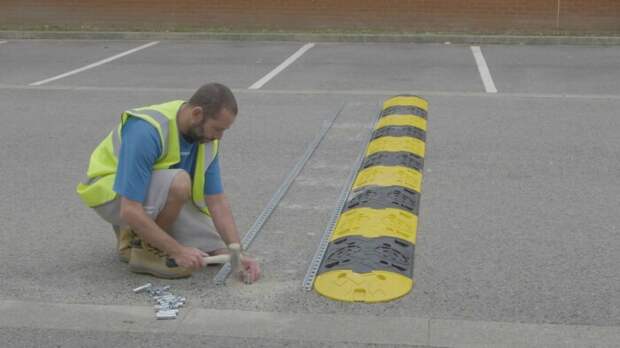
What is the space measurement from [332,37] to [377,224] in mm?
10200

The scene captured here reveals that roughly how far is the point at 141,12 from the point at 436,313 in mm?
13518

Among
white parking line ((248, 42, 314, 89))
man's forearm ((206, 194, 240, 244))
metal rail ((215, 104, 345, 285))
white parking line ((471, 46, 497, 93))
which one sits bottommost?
white parking line ((471, 46, 497, 93))

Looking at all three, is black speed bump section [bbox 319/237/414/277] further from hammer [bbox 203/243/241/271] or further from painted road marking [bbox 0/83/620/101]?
painted road marking [bbox 0/83/620/101]

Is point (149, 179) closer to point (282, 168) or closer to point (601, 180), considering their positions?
point (282, 168)

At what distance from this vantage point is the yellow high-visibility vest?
4.55 m

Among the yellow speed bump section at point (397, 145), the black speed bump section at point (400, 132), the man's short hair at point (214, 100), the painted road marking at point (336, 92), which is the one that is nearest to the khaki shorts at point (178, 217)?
the man's short hair at point (214, 100)

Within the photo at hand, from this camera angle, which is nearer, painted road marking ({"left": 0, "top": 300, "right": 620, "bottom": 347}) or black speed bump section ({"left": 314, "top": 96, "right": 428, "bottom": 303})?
painted road marking ({"left": 0, "top": 300, "right": 620, "bottom": 347})

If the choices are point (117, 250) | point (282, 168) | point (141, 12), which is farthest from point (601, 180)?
point (141, 12)

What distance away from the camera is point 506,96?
1016cm

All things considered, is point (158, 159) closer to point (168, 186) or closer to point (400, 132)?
point (168, 186)

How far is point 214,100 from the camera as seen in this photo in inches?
174

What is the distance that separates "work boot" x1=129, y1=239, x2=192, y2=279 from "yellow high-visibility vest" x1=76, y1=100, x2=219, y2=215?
0.99 ft

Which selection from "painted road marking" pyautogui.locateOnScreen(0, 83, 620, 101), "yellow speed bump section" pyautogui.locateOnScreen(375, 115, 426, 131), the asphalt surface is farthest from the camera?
"painted road marking" pyautogui.locateOnScreen(0, 83, 620, 101)

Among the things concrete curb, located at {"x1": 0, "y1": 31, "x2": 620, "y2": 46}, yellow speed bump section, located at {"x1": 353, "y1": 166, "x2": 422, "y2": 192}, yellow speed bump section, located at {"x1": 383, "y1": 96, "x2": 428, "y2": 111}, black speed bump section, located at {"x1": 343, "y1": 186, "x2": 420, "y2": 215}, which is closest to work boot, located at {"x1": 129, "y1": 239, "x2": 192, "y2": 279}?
black speed bump section, located at {"x1": 343, "y1": 186, "x2": 420, "y2": 215}
